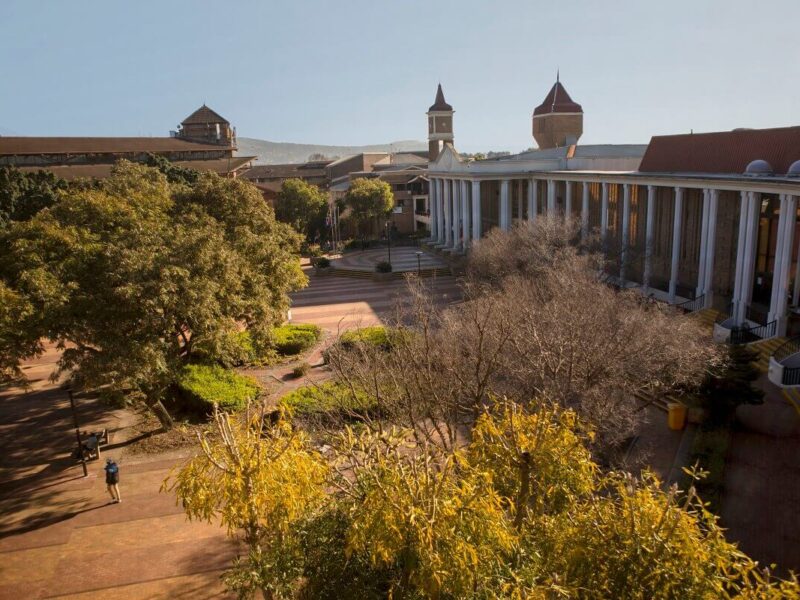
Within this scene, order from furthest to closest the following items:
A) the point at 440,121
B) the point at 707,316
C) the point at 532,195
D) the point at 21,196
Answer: the point at 440,121 → the point at 532,195 → the point at 21,196 → the point at 707,316

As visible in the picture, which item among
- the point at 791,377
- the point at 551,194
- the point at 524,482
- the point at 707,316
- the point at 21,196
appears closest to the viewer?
the point at 524,482

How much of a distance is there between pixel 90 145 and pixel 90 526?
56.4 m

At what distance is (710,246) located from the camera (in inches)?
1006

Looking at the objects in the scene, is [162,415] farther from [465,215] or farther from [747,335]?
[465,215]

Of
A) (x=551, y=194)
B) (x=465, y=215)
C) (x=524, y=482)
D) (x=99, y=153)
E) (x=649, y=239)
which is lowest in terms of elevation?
(x=524, y=482)

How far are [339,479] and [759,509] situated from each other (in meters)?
10.1

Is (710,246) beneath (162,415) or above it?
above

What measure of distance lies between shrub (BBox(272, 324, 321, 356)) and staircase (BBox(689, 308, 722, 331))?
1605cm

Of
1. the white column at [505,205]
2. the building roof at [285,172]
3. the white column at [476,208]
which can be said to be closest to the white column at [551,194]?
the white column at [505,205]

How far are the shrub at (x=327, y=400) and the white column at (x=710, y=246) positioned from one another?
662 inches

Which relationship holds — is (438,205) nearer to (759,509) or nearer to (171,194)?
(171,194)

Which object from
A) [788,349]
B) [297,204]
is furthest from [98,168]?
[788,349]

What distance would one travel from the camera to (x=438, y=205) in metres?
56.2

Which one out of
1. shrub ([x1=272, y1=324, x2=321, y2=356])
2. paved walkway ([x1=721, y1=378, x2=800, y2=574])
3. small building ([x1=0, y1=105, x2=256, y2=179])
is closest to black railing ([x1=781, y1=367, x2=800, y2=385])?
paved walkway ([x1=721, y1=378, x2=800, y2=574])
